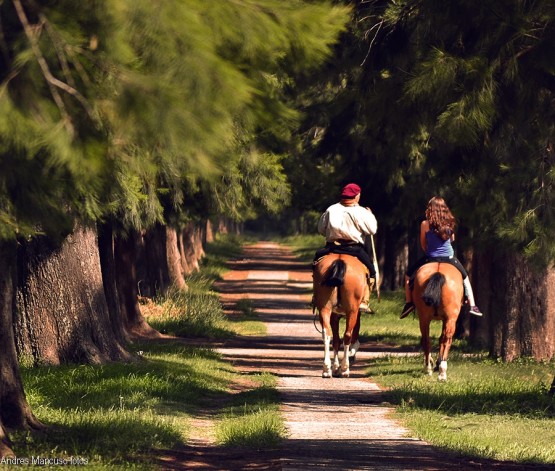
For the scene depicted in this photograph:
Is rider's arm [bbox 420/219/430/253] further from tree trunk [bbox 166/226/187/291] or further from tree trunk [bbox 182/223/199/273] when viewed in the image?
tree trunk [bbox 182/223/199/273]

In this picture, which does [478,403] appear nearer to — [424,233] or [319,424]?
[319,424]

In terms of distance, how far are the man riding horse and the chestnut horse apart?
0.73 m

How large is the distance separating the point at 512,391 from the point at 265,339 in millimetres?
13249

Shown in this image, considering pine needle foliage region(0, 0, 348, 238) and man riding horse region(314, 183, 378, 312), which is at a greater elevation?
pine needle foliage region(0, 0, 348, 238)

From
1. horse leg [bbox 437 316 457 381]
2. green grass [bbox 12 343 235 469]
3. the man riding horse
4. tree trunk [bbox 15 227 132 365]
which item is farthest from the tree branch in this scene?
horse leg [bbox 437 316 457 381]

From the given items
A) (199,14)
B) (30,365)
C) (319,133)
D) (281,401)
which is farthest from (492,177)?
(319,133)

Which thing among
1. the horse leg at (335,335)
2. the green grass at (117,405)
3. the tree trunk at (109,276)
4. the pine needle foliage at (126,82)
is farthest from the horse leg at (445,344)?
the pine needle foliage at (126,82)

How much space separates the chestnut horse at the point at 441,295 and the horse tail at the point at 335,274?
1116 millimetres

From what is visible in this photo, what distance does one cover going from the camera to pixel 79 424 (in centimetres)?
1295

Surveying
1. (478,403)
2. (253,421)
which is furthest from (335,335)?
(253,421)

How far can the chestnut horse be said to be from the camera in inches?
714

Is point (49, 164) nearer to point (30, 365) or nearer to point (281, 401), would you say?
point (281, 401)

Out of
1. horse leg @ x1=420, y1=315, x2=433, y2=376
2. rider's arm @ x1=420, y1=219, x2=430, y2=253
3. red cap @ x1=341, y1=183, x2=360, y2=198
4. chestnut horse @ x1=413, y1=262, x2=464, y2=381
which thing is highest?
red cap @ x1=341, y1=183, x2=360, y2=198

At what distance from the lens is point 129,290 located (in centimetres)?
2775
